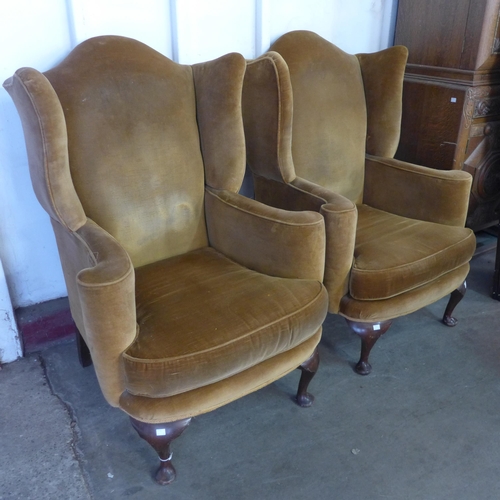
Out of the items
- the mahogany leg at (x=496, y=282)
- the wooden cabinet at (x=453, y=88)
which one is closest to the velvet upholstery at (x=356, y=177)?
the wooden cabinet at (x=453, y=88)

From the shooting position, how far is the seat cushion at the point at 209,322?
3.85 ft

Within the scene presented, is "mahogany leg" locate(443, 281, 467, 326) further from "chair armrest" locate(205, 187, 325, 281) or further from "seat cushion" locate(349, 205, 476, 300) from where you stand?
"chair armrest" locate(205, 187, 325, 281)

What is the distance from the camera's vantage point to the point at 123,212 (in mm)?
1553

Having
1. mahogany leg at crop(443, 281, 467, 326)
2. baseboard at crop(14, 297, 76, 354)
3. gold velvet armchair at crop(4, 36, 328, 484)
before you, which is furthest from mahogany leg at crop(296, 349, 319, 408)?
baseboard at crop(14, 297, 76, 354)

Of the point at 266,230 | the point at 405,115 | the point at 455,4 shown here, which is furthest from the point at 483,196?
the point at 266,230

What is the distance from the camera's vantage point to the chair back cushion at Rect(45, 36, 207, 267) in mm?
1468

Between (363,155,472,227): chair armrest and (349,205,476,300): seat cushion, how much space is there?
0.06m

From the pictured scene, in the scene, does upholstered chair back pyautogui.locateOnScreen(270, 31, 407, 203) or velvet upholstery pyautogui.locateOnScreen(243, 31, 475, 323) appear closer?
velvet upholstery pyautogui.locateOnScreen(243, 31, 475, 323)

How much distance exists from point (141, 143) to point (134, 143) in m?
0.02

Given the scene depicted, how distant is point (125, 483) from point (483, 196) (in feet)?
6.41

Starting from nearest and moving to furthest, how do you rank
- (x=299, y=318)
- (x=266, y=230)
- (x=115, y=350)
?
1. (x=115, y=350)
2. (x=299, y=318)
3. (x=266, y=230)

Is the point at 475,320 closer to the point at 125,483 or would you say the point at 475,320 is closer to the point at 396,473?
the point at 396,473

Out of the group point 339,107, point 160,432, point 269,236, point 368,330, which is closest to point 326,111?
point 339,107

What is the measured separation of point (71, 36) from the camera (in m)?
1.61
